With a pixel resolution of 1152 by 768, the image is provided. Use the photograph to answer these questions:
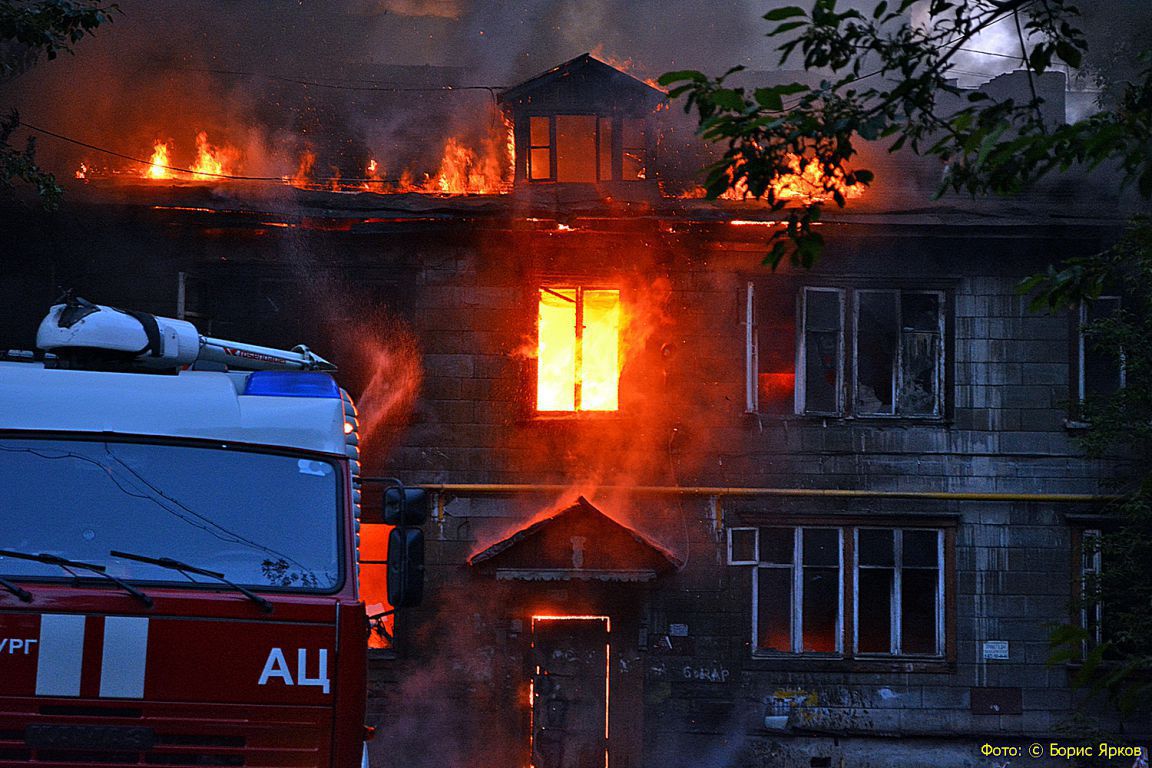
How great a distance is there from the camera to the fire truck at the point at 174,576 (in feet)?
17.7

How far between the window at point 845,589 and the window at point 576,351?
2478 mm

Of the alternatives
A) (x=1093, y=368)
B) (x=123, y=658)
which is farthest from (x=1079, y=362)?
(x=123, y=658)

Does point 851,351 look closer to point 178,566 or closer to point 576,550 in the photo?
point 576,550

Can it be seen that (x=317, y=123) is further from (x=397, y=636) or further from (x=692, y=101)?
(x=692, y=101)

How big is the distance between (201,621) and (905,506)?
11.2 meters

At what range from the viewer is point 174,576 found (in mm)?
5680

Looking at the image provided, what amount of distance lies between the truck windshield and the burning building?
27.9ft

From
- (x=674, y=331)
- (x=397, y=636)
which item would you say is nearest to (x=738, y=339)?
(x=674, y=331)

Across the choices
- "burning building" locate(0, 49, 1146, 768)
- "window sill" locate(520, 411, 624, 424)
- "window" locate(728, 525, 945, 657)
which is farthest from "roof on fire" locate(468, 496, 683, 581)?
"window" locate(728, 525, 945, 657)

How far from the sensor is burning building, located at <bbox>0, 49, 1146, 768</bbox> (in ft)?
48.3

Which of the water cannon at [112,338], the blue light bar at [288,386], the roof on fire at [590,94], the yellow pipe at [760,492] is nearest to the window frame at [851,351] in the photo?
the yellow pipe at [760,492]

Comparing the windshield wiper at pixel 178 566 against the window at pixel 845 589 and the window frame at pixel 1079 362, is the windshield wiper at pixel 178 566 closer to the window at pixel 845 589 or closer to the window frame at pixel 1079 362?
the window at pixel 845 589

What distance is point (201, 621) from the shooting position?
18.3 feet

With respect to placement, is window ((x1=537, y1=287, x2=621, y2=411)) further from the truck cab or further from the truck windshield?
the truck windshield
